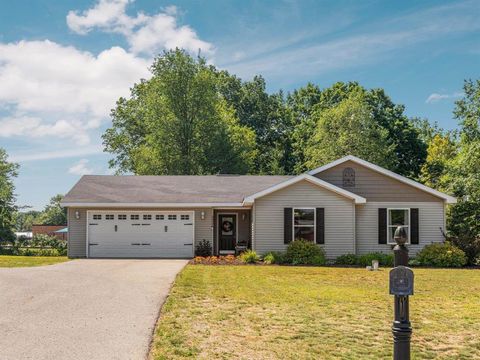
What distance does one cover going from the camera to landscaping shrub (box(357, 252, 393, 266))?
20750 millimetres

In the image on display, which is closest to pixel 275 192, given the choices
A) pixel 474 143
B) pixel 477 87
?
pixel 474 143

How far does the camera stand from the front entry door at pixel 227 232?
80.2ft

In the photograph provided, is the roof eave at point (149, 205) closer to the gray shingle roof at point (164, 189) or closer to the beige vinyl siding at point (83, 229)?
the gray shingle roof at point (164, 189)

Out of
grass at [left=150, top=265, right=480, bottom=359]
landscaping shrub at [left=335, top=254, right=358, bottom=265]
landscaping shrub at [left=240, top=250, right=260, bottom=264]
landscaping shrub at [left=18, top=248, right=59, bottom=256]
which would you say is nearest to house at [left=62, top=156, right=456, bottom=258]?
landscaping shrub at [left=335, top=254, right=358, bottom=265]

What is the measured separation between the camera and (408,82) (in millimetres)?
34875

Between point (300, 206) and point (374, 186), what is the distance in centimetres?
364

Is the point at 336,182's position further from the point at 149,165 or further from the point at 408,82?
the point at 149,165

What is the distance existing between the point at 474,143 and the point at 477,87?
5579 mm

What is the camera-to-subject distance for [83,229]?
930 inches

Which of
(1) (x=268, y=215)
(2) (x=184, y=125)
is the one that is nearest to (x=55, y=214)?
(2) (x=184, y=125)

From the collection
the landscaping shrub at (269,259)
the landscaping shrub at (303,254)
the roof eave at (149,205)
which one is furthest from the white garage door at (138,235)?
the landscaping shrub at (303,254)

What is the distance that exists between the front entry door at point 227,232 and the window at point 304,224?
3755mm

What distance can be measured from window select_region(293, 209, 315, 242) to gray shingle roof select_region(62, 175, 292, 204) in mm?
2902

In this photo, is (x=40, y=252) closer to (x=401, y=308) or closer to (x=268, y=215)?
(x=268, y=215)
